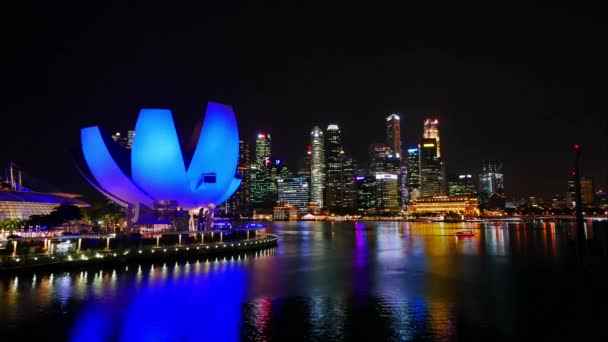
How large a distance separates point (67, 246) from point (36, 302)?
939cm

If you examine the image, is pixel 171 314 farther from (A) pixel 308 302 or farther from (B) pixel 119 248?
(B) pixel 119 248

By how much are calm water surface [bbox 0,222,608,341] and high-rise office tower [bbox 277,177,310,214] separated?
15387cm

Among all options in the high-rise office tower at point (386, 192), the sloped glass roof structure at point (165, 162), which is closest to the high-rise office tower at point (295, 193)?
the high-rise office tower at point (386, 192)

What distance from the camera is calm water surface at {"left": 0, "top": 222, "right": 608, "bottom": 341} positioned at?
11.7 m

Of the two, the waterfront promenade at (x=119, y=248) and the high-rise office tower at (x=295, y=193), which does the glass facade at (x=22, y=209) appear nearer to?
A: the waterfront promenade at (x=119, y=248)

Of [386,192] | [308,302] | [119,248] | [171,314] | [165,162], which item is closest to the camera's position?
Result: [171,314]

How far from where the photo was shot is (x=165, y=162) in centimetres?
2633

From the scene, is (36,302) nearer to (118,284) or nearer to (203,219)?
(118,284)

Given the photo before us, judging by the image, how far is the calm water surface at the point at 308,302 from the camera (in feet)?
38.4

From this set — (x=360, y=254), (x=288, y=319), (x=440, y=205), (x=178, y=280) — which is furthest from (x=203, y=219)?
(x=440, y=205)

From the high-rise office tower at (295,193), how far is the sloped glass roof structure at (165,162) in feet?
489

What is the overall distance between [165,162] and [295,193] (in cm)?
15346

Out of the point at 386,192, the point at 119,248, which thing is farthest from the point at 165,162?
the point at 386,192

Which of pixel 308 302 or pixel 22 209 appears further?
pixel 22 209
